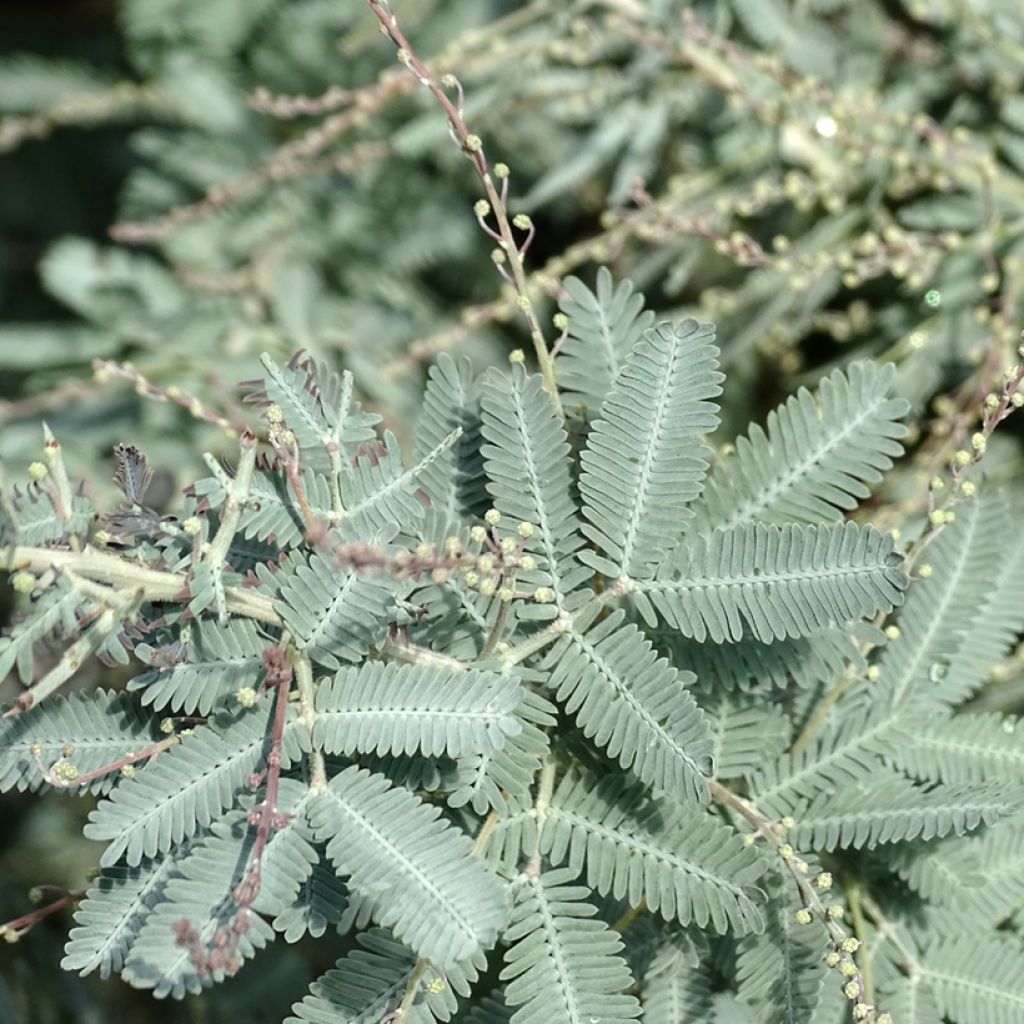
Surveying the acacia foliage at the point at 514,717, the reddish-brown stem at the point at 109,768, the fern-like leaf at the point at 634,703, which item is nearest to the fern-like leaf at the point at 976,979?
the acacia foliage at the point at 514,717

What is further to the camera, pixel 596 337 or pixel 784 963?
pixel 596 337

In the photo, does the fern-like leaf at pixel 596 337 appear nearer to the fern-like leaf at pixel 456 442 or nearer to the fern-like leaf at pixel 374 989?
the fern-like leaf at pixel 456 442

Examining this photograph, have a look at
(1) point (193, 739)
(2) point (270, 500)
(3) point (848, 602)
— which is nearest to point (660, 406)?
(3) point (848, 602)

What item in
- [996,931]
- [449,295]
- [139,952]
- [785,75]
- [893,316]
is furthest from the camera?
[449,295]

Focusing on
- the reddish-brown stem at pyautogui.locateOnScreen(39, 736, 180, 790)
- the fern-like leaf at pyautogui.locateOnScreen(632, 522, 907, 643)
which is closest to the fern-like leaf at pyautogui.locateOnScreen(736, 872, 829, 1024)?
the fern-like leaf at pyautogui.locateOnScreen(632, 522, 907, 643)

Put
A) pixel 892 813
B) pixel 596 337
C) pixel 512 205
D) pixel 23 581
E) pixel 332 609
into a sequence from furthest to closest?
pixel 512 205
pixel 596 337
pixel 892 813
pixel 332 609
pixel 23 581

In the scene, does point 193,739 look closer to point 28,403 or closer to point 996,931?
point 996,931

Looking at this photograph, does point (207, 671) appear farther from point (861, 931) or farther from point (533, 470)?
point (861, 931)

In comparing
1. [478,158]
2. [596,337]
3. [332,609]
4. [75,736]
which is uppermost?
[478,158]

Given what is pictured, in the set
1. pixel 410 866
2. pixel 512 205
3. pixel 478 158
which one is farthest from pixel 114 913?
pixel 512 205
